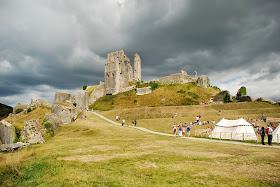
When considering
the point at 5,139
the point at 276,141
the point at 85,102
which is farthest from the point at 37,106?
the point at 276,141

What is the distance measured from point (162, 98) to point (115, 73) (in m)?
25.3

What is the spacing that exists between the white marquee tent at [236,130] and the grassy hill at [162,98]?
33100 mm

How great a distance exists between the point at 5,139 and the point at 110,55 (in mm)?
67361

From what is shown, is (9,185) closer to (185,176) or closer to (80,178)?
(80,178)

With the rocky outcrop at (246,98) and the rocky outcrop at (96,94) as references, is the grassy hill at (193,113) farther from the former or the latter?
the rocky outcrop at (96,94)

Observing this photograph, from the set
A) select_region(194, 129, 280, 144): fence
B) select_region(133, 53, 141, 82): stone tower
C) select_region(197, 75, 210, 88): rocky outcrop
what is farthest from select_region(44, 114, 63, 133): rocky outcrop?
select_region(133, 53, 141, 82): stone tower

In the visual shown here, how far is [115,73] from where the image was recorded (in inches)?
2987

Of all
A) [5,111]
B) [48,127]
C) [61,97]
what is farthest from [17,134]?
[5,111]

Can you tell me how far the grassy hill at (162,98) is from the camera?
198 ft

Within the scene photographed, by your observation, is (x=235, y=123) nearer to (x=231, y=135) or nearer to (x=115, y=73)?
(x=231, y=135)

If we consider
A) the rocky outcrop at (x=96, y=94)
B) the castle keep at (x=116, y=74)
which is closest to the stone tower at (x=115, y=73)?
the castle keep at (x=116, y=74)

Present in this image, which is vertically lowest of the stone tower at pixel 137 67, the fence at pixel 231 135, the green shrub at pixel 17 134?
the fence at pixel 231 135

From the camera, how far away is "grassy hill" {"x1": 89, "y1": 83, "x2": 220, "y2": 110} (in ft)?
198

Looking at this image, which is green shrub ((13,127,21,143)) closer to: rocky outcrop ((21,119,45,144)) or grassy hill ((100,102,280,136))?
rocky outcrop ((21,119,45,144))
